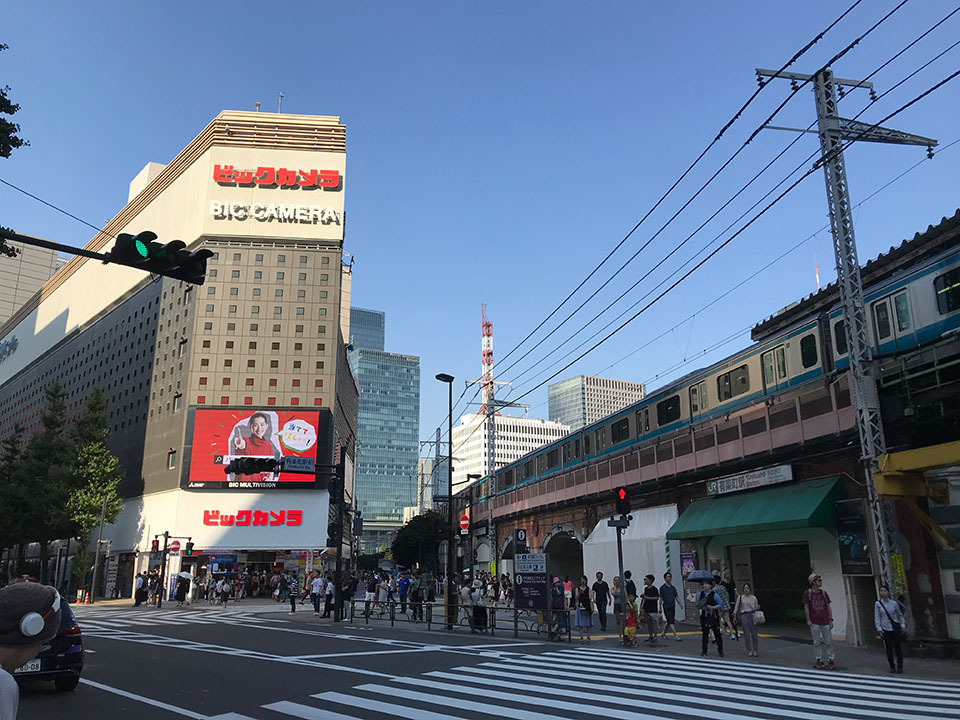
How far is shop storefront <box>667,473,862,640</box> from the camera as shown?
19141 millimetres

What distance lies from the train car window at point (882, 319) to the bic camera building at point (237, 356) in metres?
39.6

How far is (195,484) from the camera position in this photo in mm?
50125

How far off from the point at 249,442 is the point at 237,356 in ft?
22.2

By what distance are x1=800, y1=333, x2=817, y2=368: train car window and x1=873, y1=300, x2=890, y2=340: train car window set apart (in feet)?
6.35

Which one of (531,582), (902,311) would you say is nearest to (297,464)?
(531,582)

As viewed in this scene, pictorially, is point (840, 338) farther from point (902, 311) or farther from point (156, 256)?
point (156, 256)

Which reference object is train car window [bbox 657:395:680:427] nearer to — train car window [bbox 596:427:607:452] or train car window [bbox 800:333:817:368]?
train car window [bbox 596:427:607:452]

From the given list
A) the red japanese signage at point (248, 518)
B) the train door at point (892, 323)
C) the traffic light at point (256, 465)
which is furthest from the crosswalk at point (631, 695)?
the red japanese signage at point (248, 518)

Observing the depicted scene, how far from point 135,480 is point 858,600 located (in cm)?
5411

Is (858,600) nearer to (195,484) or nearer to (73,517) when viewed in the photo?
(195,484)

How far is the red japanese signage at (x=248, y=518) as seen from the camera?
1955 inches

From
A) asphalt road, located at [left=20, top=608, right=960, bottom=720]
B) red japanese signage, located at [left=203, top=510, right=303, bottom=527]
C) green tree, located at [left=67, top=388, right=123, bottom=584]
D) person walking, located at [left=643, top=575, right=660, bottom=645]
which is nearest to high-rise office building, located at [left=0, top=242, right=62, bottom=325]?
green tree, located at [left=67, top=388, right=123, bottom=584]

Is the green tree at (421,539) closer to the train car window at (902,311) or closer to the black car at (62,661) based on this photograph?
the train car window at (902,311)

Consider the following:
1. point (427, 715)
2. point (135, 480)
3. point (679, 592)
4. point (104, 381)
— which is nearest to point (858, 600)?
point (679, 592)
